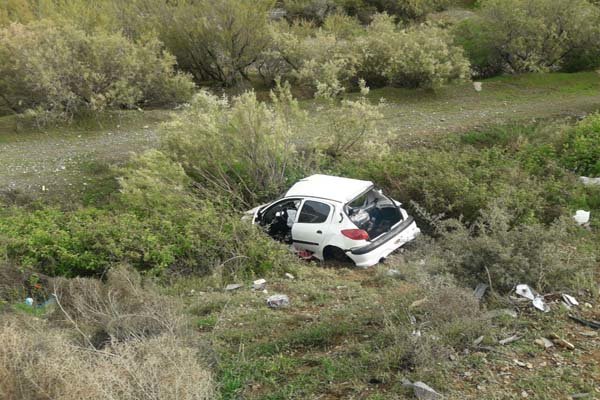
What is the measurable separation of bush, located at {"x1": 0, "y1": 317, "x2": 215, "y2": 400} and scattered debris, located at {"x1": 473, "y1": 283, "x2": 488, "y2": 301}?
3344 millimetres

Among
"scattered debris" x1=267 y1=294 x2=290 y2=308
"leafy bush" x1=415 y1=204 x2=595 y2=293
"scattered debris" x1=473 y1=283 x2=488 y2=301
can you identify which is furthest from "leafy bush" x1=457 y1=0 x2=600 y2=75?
"scattered debris" x1=267 y1=294 x2=290 y2=308

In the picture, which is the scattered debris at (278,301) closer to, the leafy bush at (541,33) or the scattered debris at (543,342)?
the scattered debris at (543,342)

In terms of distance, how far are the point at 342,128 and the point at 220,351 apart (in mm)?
9299

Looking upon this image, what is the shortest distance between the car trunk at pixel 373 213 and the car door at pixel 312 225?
0.43 metres

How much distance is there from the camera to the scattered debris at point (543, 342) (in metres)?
5.94

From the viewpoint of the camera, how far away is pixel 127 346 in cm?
529

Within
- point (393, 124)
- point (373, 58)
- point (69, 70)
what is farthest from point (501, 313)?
point (373, 58)

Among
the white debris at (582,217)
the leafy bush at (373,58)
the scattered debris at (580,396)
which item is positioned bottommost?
the leafy bush at (373,58)

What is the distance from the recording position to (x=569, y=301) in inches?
264

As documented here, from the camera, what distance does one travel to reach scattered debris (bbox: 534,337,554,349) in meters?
5.94

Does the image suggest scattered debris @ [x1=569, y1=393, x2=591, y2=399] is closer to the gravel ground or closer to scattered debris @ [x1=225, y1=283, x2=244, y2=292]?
scattered debris @ [x1=225, y1=283, x2=244, y2=292]

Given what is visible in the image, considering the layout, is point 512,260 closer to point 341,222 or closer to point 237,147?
point 341,222

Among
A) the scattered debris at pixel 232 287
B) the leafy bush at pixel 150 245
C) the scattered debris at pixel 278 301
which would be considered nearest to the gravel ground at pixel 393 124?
the leafy bush at pixel 150 245

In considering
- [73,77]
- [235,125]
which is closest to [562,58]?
[235,125]
